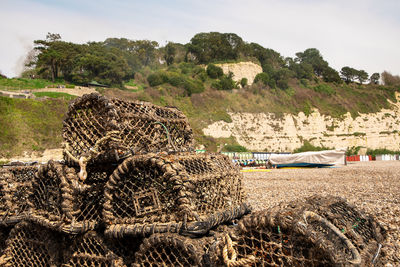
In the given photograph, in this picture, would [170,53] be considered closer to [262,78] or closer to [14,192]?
[262,78]

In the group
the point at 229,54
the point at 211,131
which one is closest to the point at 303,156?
the point at 211,131

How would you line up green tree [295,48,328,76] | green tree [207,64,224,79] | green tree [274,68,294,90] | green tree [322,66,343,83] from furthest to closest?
green tree [295,48,328,76], green tree [322,66,343,83], green tree [274,68,294,90], green tree [207,64,224,79]

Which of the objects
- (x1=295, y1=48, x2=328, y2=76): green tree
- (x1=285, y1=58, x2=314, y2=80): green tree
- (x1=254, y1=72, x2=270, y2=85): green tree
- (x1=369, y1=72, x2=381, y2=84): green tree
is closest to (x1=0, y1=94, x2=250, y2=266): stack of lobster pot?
(x1=254, y1=72, x2=270, y2=85): green tree

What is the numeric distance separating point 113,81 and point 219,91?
57.0 feet

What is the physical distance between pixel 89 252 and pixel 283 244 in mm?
1825

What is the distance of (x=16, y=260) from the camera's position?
3.16 meters

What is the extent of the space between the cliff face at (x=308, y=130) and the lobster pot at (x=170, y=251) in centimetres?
4068

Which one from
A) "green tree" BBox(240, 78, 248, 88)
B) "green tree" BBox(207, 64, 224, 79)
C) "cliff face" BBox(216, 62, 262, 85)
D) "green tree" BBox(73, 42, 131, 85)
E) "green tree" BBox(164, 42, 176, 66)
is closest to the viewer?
"green tree" BBox(73, 42, 131, 85)

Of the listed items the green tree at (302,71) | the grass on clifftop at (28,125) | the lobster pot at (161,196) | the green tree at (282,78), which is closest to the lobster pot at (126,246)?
the lobster pot at (161,196)

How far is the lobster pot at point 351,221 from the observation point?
2.38m

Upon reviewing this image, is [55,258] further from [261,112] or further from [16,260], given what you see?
[261,112]

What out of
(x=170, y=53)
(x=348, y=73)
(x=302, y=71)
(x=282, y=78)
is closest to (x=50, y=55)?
(x=170, y=53)

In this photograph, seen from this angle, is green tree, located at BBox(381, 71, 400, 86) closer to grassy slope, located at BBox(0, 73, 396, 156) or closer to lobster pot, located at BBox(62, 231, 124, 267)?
grassy slope, located at BBox(0, 73, 396, 156)

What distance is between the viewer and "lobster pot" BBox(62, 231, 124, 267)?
2738 millimetres
